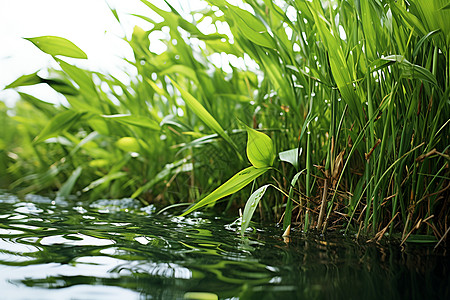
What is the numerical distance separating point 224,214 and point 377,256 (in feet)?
1.62

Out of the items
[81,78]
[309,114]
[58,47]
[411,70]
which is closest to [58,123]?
[81,78]

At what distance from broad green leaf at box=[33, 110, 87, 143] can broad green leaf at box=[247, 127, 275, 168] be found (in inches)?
25.9

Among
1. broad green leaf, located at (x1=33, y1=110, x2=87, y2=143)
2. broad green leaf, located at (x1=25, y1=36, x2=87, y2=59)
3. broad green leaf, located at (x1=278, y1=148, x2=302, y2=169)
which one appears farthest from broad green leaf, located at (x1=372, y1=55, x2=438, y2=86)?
broad green leaf, located at (x1=33, y1=110, x2=87, y2=143)

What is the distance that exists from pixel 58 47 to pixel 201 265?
64 centimetres

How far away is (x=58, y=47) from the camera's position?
34.4 inches

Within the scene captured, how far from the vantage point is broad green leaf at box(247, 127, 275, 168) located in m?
0.65

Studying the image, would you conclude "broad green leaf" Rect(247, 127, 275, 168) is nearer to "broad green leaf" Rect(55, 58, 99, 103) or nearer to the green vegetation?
the green vegetation

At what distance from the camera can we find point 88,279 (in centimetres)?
40

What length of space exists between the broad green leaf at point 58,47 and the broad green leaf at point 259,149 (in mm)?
453

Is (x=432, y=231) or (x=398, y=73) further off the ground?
(x=398, y=73)

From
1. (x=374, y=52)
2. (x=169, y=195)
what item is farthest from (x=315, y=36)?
(x=169, y=195)

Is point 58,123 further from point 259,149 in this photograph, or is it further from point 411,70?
point 411,70

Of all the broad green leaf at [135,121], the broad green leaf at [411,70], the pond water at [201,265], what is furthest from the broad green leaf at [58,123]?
the broad green leaf at [411,70]

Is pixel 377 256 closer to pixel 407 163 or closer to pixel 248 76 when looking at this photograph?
pixel 407 163
